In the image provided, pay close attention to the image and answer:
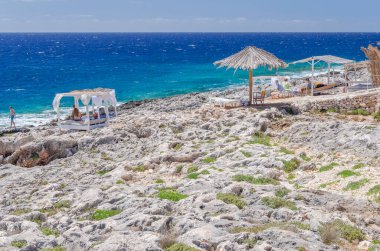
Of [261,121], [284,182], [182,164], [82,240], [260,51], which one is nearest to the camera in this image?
[82,240]

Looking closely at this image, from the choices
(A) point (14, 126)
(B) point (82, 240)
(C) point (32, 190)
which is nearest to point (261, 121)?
(C) point (32, 190)

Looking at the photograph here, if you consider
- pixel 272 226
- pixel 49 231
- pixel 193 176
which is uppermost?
pixel 272 226

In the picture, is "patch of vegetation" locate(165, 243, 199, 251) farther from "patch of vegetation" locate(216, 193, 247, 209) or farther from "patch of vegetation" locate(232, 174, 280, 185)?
"patch of vegetation" locate(232, 174, 280, 185)

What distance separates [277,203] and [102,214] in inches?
182

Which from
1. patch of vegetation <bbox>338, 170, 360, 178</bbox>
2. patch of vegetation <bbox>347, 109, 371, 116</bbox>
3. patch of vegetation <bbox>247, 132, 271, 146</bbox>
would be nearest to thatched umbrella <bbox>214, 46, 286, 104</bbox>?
patch of vegetation <bbox>347, 109, 371, 116</bbox>

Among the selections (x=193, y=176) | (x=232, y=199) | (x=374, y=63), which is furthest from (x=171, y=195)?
(x=374, y=63)

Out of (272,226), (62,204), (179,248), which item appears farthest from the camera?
(62,204)

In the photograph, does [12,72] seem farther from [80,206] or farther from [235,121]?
[80,206]

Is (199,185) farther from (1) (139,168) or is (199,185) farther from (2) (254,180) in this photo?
(1) (139,168)

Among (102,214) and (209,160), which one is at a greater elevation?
(209,160)

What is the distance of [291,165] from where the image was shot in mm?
16328

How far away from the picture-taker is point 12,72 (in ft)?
257

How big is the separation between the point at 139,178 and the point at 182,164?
1.77 meters

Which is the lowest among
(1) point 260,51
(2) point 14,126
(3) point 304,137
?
(2) point 14,126
